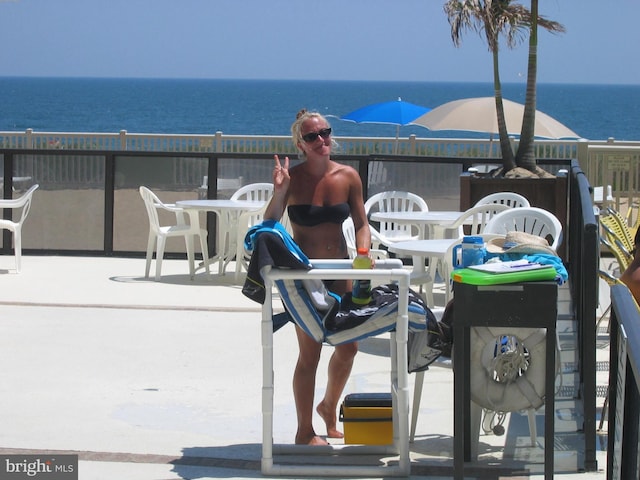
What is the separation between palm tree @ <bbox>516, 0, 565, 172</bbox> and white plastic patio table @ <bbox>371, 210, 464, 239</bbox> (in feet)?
9.75

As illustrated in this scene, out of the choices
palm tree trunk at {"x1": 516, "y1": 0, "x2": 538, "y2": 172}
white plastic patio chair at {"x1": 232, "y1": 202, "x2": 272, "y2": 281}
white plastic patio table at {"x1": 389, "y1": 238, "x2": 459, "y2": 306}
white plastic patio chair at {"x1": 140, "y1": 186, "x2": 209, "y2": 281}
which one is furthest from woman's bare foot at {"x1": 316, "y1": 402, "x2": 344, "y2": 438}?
palm tree trunk at {"x1": 516, "y1": 0, "x2": 538, "y2": 172}

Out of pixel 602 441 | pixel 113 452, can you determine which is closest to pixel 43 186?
pixel 113 452

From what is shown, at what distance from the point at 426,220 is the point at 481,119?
5.55m

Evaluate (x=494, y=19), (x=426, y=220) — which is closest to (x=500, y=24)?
(x=494, y=19)

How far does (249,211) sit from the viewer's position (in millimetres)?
11289

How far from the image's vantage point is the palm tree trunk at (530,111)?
540 inches

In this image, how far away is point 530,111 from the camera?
14.7 m

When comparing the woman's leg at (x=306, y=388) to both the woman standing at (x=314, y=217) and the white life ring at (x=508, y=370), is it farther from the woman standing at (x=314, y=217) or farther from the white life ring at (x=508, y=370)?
the white life ring at (x=508, y=370)

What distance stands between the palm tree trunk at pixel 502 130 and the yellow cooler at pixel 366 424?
8017 millimetres

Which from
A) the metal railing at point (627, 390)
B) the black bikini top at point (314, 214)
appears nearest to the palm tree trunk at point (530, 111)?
the black bikini top at point (314, 214)

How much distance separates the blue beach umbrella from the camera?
1730 cm

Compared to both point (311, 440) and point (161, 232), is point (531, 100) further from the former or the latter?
point (311, 440)

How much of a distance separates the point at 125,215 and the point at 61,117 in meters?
113

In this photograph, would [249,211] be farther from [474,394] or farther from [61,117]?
[61,117]
